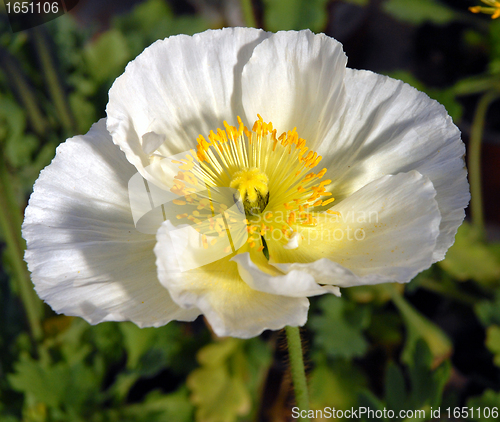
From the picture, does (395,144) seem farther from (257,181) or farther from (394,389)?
(394,389)

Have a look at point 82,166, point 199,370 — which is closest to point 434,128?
point 82,166

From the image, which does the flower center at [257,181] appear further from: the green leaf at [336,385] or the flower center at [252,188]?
the green leaf at [336,385]

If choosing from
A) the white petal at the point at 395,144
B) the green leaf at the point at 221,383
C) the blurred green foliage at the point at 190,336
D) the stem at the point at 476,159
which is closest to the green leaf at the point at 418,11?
the blurred green foliage at the point at 190,336

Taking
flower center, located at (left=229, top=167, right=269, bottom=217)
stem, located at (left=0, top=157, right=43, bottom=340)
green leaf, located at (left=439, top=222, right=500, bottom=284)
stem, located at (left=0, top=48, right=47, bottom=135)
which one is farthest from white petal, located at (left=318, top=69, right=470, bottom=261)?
stem, located at (left=0, top=48, right=47, bottom=135)

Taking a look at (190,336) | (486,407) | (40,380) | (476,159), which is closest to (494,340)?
(486,407)

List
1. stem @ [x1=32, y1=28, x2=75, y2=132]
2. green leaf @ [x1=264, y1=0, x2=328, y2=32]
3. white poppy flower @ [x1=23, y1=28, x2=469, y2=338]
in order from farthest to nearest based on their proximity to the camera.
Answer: green leaf @ [x1=264, y1=0, x2=328, y2=32] → stem @ [x1=32, y1=28, x2=75, y2=132] → white poppy flower @ [x1=23, y1=28, x2=469, y2=338]

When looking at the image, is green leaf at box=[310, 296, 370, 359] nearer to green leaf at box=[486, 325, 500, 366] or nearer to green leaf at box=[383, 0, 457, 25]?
green leaf at box=[486, 325, 500, 366]
